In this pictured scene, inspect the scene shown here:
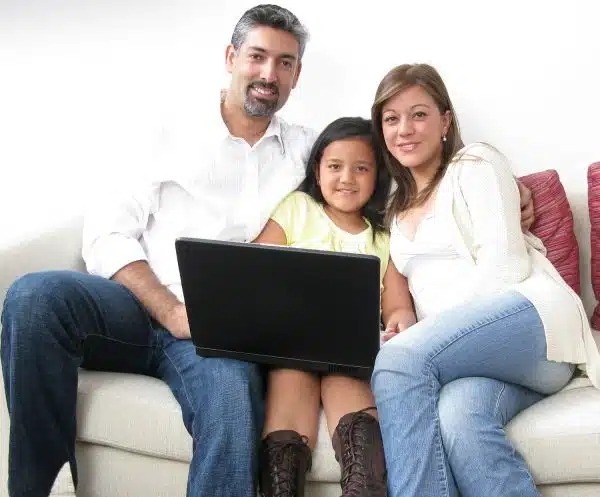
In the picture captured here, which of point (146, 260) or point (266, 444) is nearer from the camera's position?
point (266, 444)

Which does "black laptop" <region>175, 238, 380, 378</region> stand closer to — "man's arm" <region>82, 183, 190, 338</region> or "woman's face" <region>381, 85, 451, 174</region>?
"man's arm" <region>82, 183, 190, 338</region>

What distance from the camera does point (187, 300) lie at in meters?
1.73

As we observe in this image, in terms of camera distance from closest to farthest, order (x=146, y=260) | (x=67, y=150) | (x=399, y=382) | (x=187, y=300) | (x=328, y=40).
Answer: (x=399, y=382)
(x=187, y=300)
(x=146, y=260)
(x=328, y=40)
(x=67, y=150)

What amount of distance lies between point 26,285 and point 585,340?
1129 millimetres

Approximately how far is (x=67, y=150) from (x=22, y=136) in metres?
0.15

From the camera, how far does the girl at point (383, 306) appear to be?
1613 millimetres

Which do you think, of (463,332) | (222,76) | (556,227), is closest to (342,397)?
(463,332)

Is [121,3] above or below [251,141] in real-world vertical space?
above

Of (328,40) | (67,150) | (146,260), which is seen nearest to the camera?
(146,260)

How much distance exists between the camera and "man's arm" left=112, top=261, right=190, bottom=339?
6.32 ft

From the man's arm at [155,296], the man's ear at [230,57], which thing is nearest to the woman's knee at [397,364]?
the man's arm at [155,296]

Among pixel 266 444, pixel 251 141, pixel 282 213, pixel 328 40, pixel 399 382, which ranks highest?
pixel 328 40

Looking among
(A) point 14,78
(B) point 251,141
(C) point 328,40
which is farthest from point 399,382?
(A) point 14,78

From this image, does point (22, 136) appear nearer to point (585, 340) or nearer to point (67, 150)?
point (67, 150)
